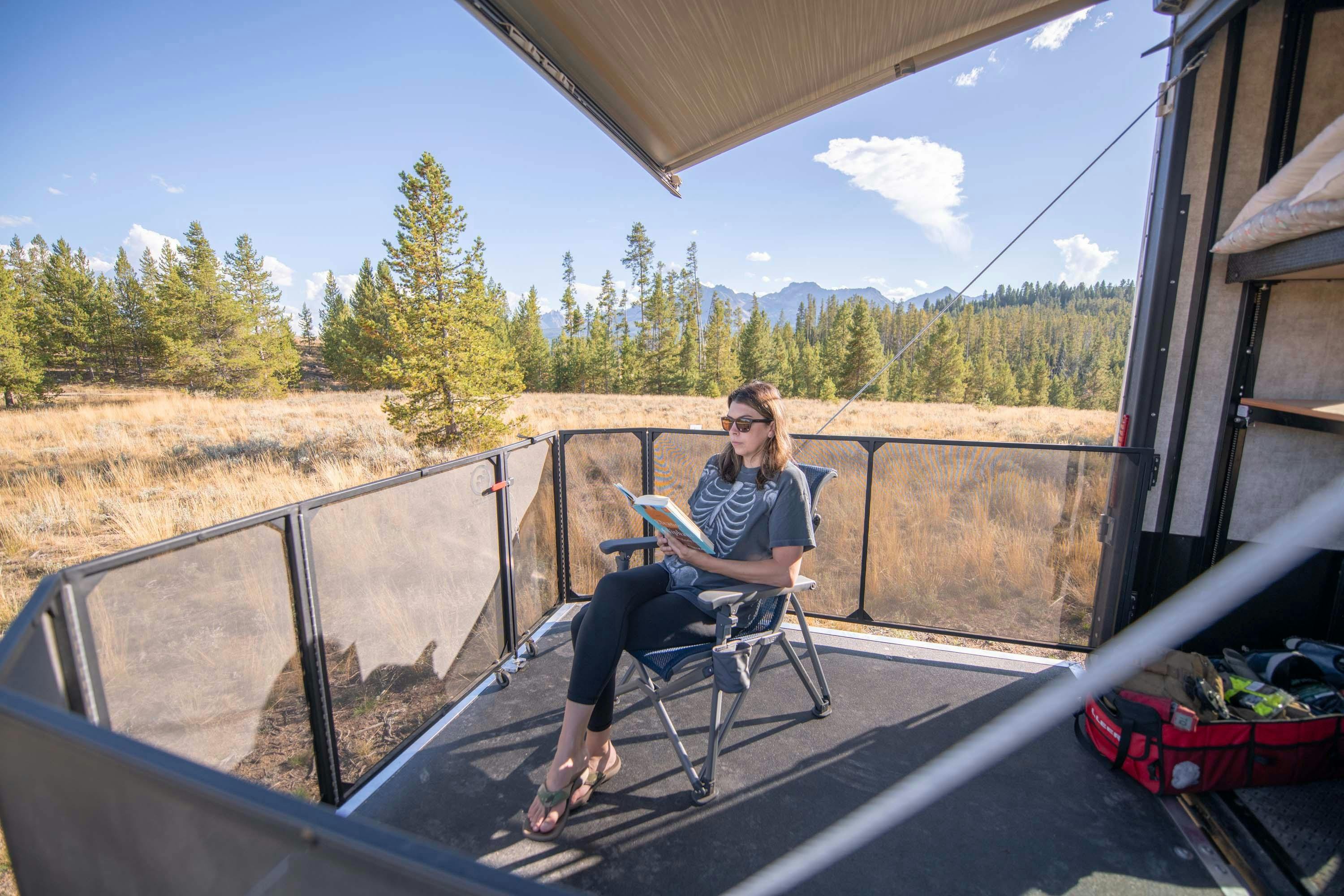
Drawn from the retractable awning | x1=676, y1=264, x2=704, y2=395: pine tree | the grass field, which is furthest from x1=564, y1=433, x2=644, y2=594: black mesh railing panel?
x1=676, y1=264, x2=704, y2=395: pine tree

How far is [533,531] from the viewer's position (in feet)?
10.8

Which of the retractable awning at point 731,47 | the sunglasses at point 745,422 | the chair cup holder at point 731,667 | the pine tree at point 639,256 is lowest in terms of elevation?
the chair cup holder at point 731,667

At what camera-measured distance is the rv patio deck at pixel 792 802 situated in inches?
68.2

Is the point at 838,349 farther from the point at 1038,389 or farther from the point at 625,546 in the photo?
the point at 625,546

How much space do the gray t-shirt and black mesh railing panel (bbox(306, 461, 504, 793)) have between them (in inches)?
39.3

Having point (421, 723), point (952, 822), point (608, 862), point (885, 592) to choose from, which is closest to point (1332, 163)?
point (952, 822)

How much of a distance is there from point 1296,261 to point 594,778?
337cm

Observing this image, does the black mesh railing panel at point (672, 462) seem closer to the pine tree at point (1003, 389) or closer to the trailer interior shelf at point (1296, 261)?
the trailer interior shelf at point (1296, 261)

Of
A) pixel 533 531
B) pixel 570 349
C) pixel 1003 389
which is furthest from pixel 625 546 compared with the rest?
pixel 1003 389

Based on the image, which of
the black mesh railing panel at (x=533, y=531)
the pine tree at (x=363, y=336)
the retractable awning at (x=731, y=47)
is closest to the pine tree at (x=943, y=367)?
the pine tree at (x=363, y=336)

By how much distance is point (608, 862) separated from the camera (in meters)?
1.78

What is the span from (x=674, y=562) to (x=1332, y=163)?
272 centimetres

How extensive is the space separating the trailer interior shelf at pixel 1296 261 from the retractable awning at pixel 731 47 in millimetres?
1322

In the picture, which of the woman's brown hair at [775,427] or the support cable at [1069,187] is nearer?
the woman's brown hair at [775,427]
